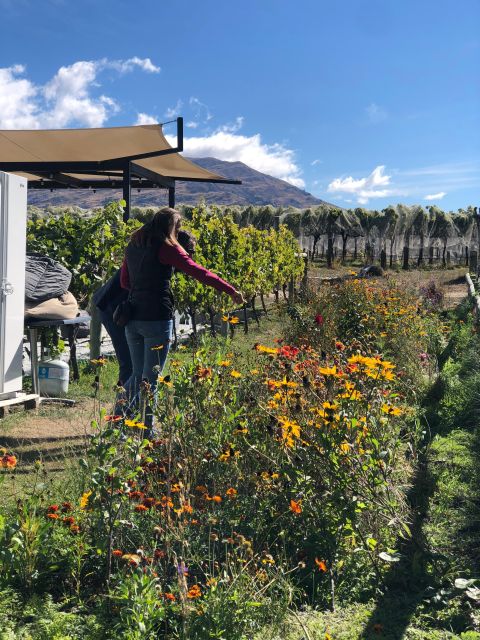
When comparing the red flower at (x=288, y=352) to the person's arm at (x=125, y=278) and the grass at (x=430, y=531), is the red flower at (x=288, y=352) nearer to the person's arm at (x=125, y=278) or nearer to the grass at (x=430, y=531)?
the grass at (x=430, y=531)

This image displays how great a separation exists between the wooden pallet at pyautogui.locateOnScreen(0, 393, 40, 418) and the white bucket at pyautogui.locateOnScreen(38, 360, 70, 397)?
1.27ft

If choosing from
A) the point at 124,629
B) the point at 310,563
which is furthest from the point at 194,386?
the point at 124,629

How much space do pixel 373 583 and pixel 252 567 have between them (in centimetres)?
54

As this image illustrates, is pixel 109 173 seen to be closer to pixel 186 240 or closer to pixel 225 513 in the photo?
pixel 186 240

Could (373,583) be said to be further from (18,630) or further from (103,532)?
(18,630)

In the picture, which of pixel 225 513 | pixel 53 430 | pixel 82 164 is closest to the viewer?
pixel 225 513

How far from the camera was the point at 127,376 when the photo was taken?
485 centimetres

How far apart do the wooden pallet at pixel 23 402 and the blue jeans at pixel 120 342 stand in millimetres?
917

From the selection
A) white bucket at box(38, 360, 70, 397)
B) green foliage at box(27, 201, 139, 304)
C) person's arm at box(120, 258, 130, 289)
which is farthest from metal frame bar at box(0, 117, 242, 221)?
person's arm at box(120, 258, 130, 289)

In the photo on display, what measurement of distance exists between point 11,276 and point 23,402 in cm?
120

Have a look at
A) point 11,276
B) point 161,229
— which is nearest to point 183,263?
point 161,229

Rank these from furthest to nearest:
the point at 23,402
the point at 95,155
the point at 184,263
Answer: the point at 95,155
the point at 23,402
the point at 184,263

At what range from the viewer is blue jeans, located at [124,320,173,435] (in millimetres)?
4289

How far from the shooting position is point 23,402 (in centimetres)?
567
